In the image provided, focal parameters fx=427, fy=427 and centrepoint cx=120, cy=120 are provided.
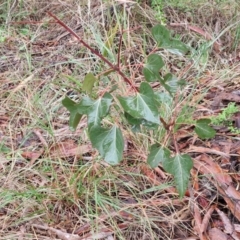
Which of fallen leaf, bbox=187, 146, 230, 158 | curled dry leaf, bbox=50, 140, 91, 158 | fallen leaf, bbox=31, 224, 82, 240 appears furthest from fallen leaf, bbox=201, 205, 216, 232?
curled dry leaf, bbox=50, 140, 91, 158

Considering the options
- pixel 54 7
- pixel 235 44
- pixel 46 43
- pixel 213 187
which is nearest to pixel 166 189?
pixel 213 187

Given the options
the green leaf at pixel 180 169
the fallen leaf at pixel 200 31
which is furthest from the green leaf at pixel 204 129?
the fallen leaf at pixel 200 31

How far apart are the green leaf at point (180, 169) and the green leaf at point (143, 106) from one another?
230 millimetres

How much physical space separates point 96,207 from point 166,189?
277 millimetres

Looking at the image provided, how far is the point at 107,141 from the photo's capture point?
4.04 ft

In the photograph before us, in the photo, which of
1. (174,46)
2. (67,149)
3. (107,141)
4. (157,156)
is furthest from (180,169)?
(67,149)

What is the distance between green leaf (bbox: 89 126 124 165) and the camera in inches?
47.9

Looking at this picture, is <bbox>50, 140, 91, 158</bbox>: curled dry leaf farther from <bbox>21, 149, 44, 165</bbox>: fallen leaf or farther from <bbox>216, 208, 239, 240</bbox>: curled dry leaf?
<bbox>216, 208, 239, 240</bbox>: curled dry leaf

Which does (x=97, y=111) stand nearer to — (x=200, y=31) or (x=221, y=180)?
(x=221, y=180)

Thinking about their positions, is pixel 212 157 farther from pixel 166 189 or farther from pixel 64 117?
pixel 64 117

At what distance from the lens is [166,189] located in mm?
1641

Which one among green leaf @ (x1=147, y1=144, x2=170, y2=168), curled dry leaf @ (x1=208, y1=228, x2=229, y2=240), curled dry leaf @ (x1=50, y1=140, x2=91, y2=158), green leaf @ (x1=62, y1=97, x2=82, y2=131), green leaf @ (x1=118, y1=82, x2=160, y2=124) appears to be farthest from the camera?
curled dry leaf @ (x1=50, y1=140, x2=91, y2=158)

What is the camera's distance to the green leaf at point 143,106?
1176mm

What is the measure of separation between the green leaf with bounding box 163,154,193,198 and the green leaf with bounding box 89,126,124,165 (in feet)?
0.70
